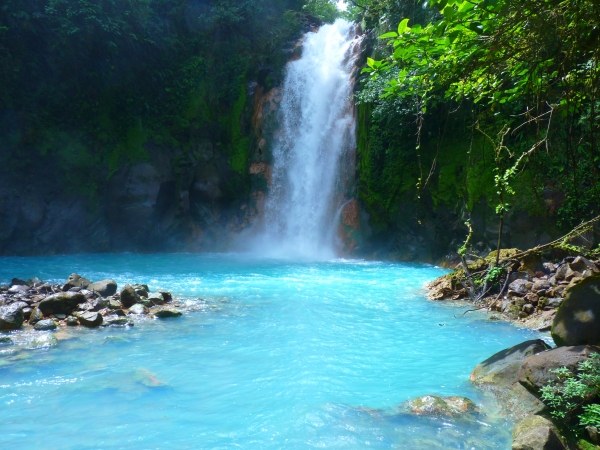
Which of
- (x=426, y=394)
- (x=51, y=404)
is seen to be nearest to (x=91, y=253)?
(x=51, y=404)

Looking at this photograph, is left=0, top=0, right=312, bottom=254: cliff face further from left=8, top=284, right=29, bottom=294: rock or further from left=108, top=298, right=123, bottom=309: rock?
left=108, top=298, right=123, bottom=309: rock

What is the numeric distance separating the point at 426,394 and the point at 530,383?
1.09 metres

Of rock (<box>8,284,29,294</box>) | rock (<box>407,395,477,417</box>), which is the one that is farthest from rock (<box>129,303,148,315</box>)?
rock (<box>407,395,477,417</box>)

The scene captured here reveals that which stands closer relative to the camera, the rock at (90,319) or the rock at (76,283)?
the rock at (90,319)

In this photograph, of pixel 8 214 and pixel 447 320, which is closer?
pixel 447 320

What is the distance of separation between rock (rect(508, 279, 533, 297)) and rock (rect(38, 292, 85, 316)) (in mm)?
7498

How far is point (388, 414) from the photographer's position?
484cm

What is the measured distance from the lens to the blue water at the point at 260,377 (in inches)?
174

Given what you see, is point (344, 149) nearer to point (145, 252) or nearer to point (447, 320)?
point (145, 252)

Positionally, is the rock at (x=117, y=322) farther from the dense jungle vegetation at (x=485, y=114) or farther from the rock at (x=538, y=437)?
the rock at (x=538, y=437)

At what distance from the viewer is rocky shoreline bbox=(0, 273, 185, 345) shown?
781 cm

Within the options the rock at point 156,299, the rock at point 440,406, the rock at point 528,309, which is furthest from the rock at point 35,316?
the rock at point 528,309

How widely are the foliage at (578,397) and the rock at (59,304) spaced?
7.16 meters

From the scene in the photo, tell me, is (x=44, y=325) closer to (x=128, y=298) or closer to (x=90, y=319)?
(x=90, y=319)
